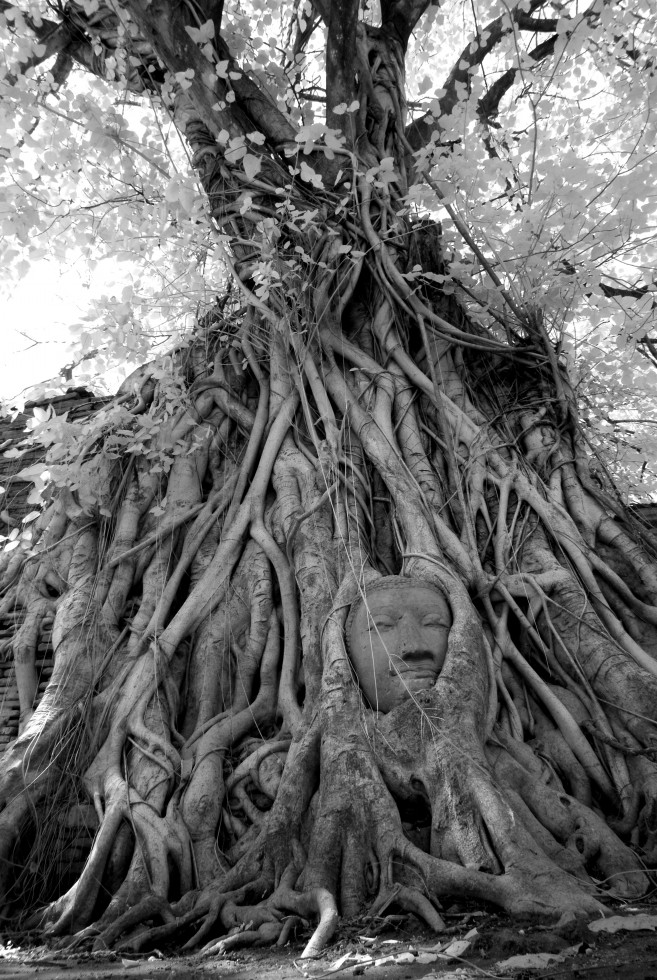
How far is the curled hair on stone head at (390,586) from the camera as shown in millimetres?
3023

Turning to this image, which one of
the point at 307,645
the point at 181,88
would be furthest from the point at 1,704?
the point at 181,88

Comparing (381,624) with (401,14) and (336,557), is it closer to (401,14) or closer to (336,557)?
(336,557)

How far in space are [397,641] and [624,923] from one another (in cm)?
127

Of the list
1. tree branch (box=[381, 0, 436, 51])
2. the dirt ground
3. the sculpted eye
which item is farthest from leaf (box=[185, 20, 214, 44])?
the dirt ground

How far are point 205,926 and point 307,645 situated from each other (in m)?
1.22

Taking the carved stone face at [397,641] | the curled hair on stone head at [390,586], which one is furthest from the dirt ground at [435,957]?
the curled hair on stone head at [390,586]

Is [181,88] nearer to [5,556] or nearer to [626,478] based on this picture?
[5,556]

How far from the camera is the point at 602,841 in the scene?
233cm

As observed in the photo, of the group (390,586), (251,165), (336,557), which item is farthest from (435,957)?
(251,165)

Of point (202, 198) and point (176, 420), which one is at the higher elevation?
point (202, 198)

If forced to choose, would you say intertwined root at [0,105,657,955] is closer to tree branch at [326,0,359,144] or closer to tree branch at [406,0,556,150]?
tree branch at [326,0,359,144]

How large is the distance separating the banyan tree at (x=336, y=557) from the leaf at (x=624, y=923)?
71 mm

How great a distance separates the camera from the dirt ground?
1.59 metres

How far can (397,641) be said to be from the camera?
9.36ft
